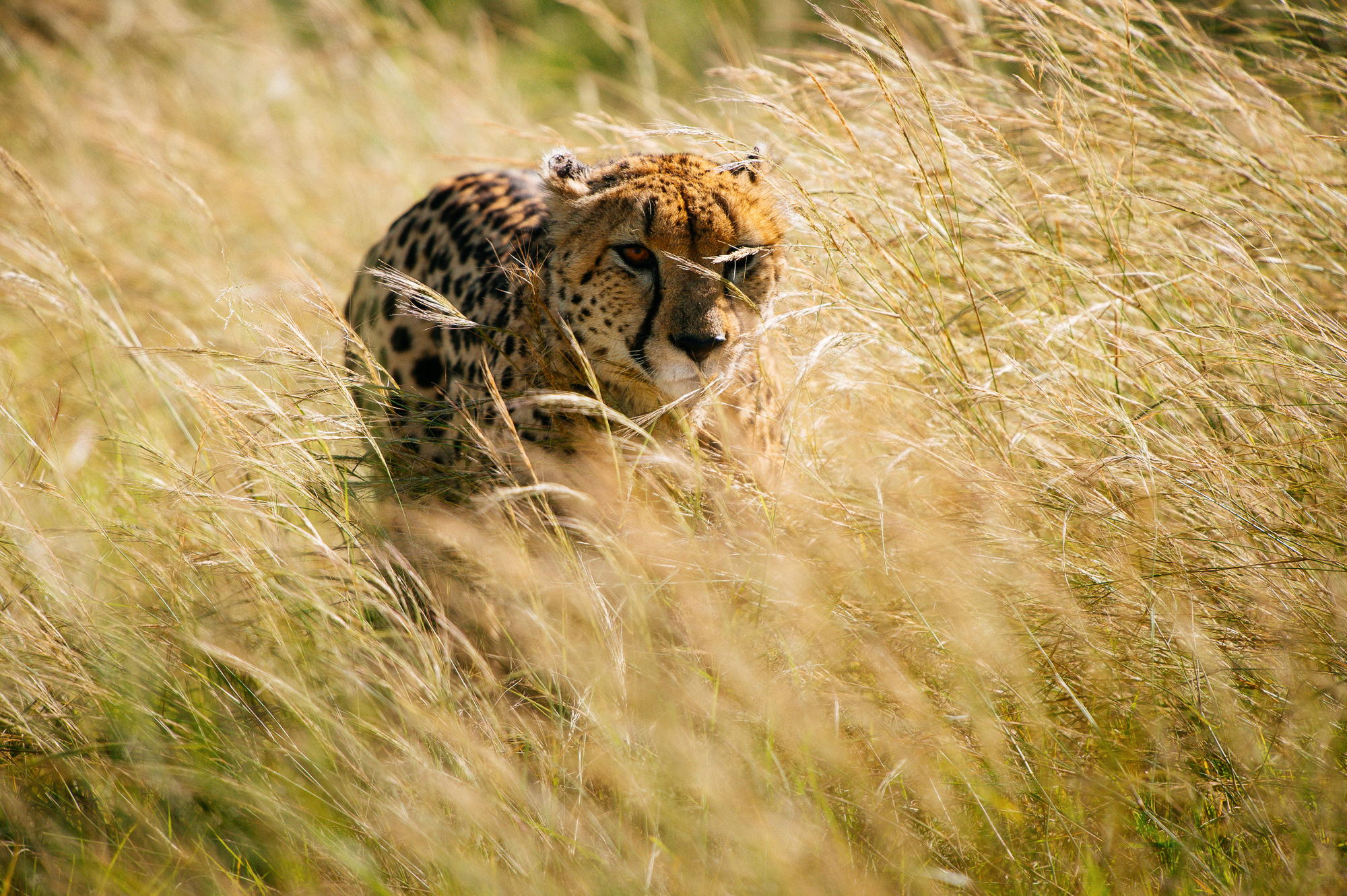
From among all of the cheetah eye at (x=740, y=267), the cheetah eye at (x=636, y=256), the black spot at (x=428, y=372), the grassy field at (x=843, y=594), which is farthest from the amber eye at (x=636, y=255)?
the black spot at (x=428, y=372)

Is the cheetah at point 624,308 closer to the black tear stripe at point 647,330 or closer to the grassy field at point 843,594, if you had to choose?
the black tear stripe at point 647,330

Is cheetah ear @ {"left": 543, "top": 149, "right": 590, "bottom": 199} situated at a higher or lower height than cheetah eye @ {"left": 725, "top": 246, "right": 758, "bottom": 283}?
higher

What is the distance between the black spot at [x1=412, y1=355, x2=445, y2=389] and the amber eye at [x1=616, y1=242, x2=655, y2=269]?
3.48 feet

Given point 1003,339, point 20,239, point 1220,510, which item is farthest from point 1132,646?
point 20,239

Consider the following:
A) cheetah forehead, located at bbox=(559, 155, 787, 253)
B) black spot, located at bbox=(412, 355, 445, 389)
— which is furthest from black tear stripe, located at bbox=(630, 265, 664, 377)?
black spot, located at bbox=(412, 355, 445, 389)

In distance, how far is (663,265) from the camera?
2.37 m

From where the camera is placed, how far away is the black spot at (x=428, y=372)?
324cm

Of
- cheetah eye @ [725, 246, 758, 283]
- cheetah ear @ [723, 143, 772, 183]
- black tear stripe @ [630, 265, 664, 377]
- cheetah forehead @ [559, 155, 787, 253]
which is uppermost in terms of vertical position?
cheetah ear @ [723, 143, 772, 183]

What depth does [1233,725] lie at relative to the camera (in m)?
1.66

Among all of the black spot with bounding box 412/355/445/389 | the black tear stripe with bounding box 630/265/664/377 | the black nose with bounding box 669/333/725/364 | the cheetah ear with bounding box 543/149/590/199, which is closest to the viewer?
the black nose with bounding box 669/333/725/364

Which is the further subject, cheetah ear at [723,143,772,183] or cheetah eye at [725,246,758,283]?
cheetah eye at [725,246,758,283]

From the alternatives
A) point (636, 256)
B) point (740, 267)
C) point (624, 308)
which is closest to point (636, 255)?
point (636, 256)

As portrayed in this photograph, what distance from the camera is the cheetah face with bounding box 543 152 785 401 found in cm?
233

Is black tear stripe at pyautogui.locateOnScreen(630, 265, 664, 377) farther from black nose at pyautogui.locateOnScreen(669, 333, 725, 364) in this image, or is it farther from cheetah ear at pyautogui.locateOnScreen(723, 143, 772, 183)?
cheetah ear at pyautogui.locateOnScreen(723, 143, 772, 183)
